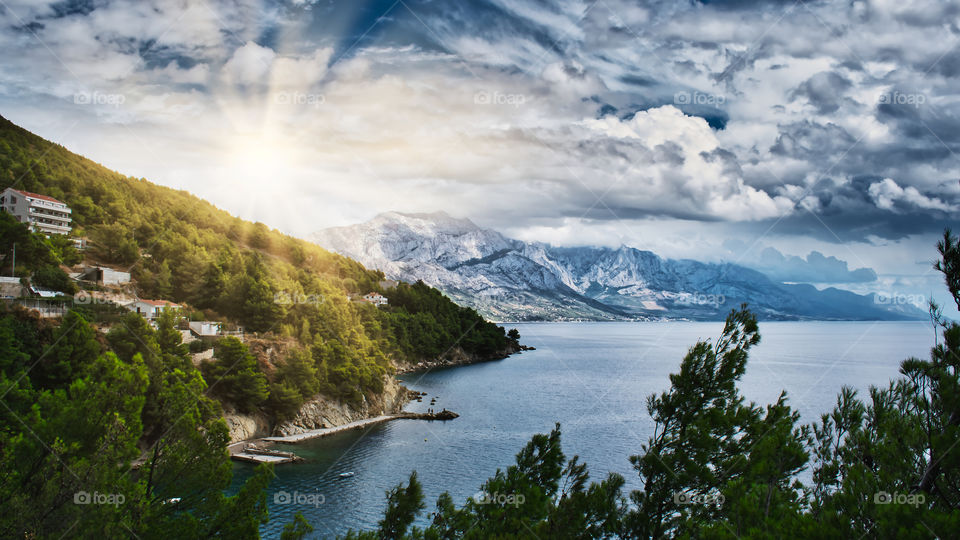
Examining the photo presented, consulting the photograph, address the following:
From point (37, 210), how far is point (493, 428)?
160 ft

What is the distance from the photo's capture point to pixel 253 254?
69.3m

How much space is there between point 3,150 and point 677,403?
81.5 m

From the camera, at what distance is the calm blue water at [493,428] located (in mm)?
33344

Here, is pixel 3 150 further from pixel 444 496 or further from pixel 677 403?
pixel 677 403

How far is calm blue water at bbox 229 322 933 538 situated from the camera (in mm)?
33344

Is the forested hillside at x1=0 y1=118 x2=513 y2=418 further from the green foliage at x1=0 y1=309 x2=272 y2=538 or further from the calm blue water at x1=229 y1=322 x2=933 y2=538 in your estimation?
the green foliage at x1=0 y1=309 x2=272 y2=538

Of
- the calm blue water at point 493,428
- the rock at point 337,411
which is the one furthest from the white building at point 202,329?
the calm blue water at point 493,428

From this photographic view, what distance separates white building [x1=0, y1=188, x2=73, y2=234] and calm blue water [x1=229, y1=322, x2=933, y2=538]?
3572 cm

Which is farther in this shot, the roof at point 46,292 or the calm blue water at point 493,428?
the roof at point 46,292

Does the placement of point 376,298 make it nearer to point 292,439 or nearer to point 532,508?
point 292,439

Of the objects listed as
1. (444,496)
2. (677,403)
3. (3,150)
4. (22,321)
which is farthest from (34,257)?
(677,403)

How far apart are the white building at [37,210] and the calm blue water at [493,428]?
1406 inches

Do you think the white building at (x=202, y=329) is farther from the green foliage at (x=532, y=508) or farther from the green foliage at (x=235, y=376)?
the green foliage at (x=532, y=508)

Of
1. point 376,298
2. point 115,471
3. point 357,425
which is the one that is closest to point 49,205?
point 357,425
